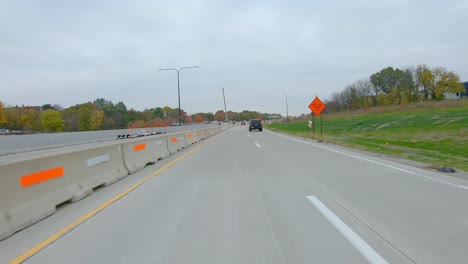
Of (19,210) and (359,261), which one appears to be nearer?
(359,261)

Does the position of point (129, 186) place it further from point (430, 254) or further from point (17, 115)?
point (17, 115)

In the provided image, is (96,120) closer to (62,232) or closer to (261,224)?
(62,232)

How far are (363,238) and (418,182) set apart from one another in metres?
5.44

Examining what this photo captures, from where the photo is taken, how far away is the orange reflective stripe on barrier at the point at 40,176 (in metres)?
6.34

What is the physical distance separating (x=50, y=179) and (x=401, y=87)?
4493 inches

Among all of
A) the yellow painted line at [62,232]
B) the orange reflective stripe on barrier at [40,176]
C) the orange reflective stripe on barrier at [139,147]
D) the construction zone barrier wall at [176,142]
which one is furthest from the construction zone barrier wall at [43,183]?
the construction zone barrier wall at [176,142]

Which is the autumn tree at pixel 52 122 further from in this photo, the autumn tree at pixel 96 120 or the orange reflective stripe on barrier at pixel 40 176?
the orange reflective stripe on barrier at pixel 40 176

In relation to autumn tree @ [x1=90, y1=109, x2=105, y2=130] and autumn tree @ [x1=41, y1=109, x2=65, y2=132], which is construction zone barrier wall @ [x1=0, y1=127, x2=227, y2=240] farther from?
autumn tree @ [x1=90, y1=109, x2=105, y2=130]

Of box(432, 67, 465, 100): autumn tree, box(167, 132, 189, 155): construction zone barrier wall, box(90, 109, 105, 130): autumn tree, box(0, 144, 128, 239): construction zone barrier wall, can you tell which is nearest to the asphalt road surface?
box(0, 144, 128, 239): construction zone barrier wall

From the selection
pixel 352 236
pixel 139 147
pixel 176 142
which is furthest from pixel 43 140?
pixel 352 236

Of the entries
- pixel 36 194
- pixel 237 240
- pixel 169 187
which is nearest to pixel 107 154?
pixel 169 187

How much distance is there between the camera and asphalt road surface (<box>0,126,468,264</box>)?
15.1 feet

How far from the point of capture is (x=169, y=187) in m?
9.50

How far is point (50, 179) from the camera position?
23.3 ft
